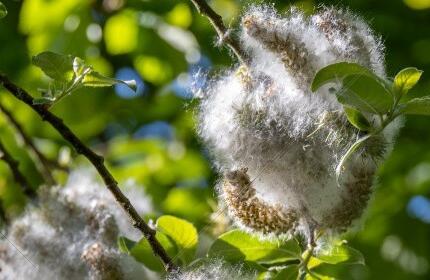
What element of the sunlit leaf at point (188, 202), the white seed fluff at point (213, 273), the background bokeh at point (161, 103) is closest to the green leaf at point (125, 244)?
the white seed fluff at point (213, 273)

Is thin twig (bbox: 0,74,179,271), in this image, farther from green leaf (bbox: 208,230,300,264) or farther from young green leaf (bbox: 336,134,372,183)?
young green leaf (bbox: 336,134,372,183)

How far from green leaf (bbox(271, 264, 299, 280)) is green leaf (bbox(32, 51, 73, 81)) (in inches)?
16.2

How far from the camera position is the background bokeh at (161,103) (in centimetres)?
237

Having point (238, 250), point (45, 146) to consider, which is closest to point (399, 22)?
point (45, 146)

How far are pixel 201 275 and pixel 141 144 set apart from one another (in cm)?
152

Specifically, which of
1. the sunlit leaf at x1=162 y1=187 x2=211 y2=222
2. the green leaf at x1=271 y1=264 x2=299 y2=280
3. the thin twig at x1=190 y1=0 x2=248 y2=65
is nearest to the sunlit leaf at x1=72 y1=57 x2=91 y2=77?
the thin twig at x1=190 y1=0 x2=248 y2=65

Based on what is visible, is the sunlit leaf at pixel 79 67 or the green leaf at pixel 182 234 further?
the green leaf at pixel 182 234

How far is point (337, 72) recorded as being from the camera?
3.28ft

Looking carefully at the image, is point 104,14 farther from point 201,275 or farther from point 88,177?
point 201,275

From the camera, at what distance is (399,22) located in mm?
2484

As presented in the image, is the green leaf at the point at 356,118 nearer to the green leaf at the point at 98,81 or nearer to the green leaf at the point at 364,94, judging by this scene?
the green leaf at the point at 364,94

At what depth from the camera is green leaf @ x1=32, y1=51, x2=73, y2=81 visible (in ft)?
3.77

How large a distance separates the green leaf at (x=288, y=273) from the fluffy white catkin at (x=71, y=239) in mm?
231

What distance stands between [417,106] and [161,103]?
177 centimetres
